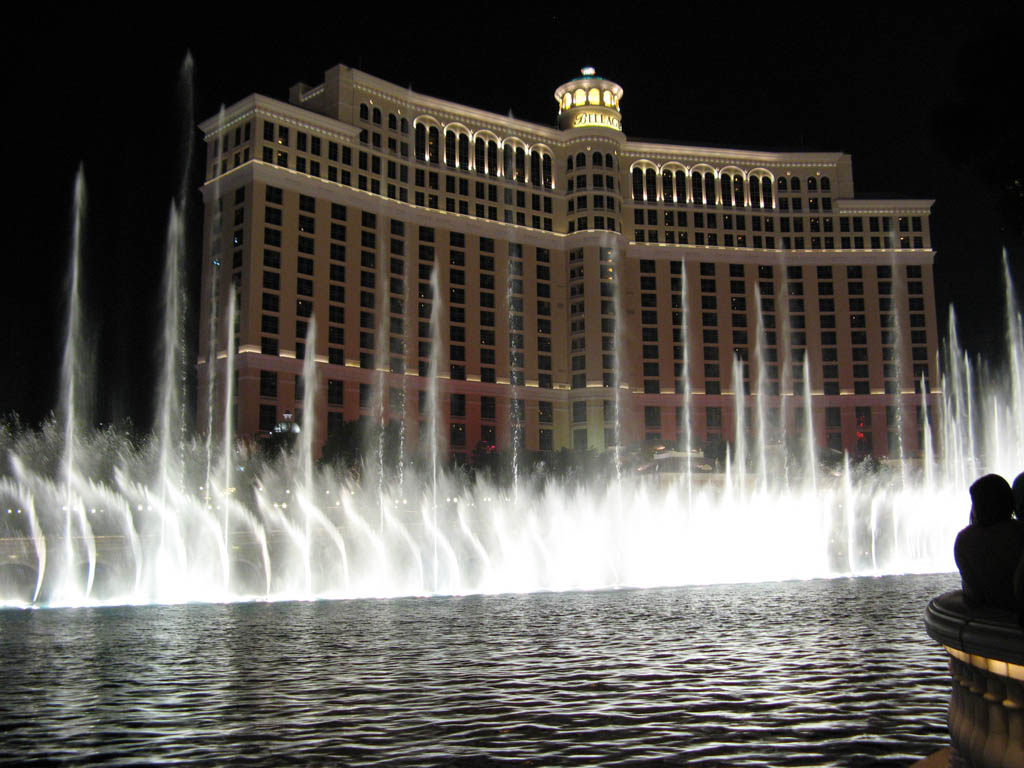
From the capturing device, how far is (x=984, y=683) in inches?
231

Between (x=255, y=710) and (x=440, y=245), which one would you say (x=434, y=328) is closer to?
(x=440, y=245)

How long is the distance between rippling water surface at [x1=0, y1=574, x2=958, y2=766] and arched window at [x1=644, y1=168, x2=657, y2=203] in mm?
86843

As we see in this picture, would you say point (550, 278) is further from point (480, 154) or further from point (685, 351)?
point (685, 351)

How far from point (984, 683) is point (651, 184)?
341 ft

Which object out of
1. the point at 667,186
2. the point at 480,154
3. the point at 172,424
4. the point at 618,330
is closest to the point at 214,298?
the point at 172,424

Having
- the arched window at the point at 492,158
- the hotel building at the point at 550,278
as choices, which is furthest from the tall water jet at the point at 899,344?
the arched window at the point at 492,158

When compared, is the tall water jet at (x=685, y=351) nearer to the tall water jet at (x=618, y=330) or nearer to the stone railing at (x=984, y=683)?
the tall water jet at (x=618, y=330)

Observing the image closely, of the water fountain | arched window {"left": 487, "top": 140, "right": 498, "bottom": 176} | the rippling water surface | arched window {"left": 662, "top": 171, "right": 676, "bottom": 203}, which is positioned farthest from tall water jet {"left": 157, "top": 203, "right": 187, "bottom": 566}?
arched window {"left": 662, "top": 171, "right": 676, "bottom": 203}

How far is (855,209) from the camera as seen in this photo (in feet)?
359

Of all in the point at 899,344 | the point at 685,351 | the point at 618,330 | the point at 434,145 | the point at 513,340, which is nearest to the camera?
the point at 434,145

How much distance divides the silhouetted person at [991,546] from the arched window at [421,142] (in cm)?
9125

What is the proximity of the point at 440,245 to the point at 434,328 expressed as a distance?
9400mm

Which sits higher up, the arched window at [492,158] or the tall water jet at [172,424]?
the arched window at [492,158]

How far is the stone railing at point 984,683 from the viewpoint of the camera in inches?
219
